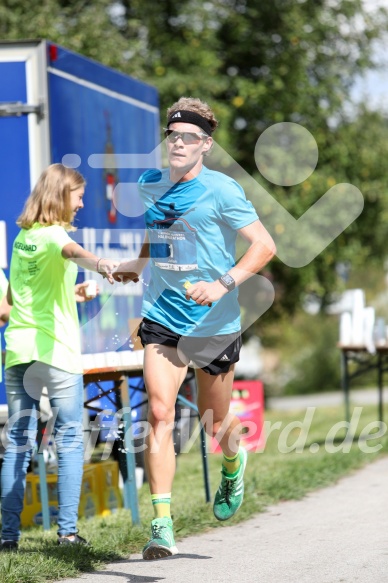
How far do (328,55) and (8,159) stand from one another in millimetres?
10842

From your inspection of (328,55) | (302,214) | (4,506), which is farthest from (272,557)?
(328,55)

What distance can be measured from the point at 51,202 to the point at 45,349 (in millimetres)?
762

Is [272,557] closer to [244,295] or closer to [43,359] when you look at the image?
[43,359]

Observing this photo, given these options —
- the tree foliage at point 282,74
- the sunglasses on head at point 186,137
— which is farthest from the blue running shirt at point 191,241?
the tree foliage at point 282,74

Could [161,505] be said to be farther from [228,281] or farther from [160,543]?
[228,281]

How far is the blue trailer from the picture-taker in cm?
742

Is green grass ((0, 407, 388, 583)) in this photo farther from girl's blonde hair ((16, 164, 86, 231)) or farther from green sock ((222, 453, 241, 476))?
girl's blonde hair ((16, 164, 86, 231))

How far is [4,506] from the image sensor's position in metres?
5.69

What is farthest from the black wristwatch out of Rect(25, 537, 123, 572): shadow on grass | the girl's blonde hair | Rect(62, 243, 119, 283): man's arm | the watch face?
Rect(25, 537, 123, 572): shadow on grass

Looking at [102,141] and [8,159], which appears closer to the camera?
[8,159]

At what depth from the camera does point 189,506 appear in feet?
22.2

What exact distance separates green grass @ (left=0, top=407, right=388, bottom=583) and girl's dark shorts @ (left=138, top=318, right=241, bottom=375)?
1.05 meters

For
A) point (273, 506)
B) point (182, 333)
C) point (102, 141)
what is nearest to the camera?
point (182, 333)

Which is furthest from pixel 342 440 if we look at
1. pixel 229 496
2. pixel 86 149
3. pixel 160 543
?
pixel 160 543
